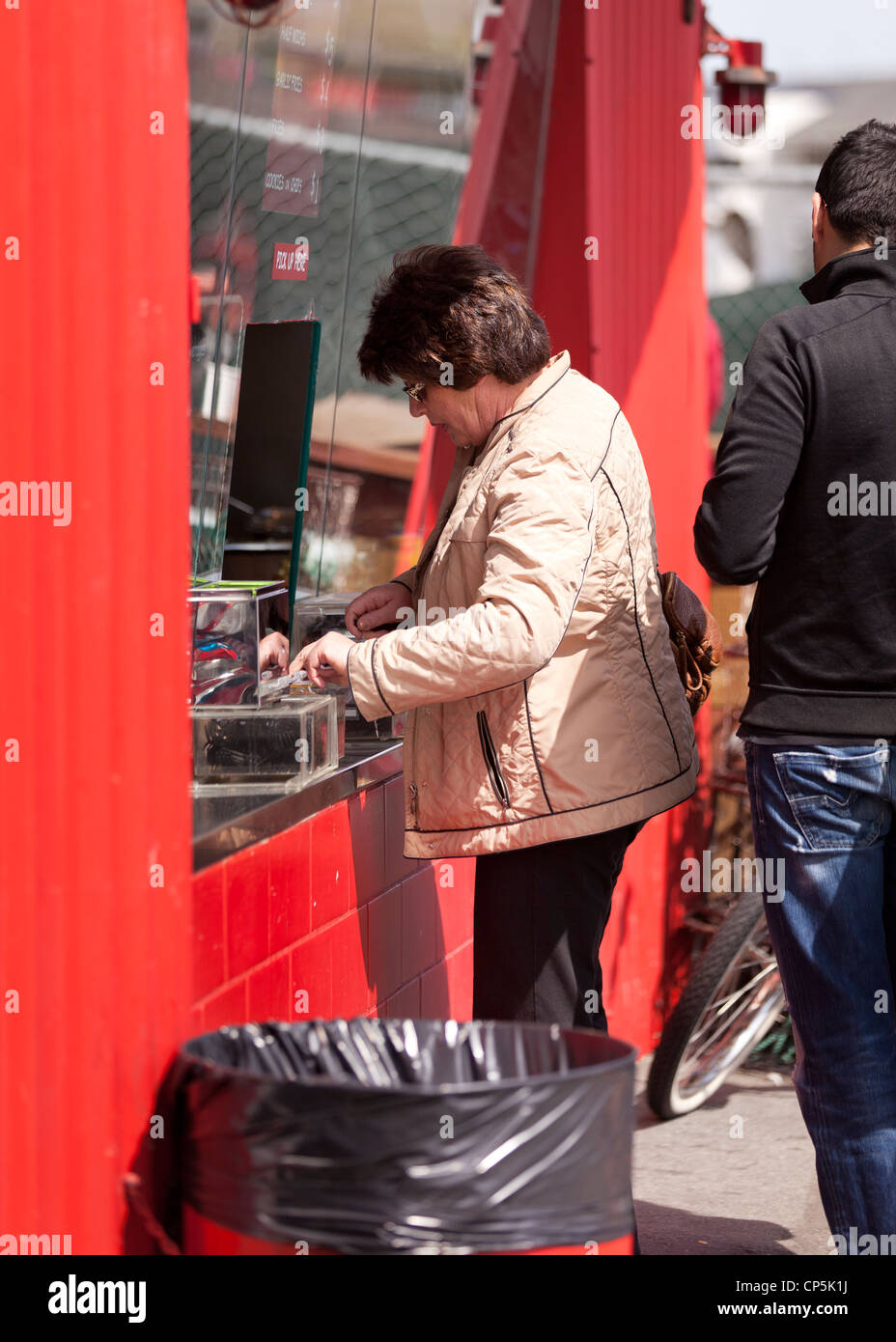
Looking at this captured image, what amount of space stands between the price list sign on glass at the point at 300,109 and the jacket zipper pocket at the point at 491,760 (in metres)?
1.48

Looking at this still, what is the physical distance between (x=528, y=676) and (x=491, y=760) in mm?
199

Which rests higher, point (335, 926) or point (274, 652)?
point (274, 652)

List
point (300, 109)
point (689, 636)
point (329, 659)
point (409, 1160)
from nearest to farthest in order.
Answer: point (409, 1160) → point (329, 659) → point (689, 636) → point (300, 109)

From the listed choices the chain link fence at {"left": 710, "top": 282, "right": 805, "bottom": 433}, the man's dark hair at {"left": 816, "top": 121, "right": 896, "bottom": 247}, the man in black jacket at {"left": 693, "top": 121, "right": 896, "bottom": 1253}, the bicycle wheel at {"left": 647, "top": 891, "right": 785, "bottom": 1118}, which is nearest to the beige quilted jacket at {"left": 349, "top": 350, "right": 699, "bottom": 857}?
the man in black jacket at {"left": 693, "top": 121, "right": 896, "bottom": 1253}

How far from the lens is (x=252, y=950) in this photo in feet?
7.72

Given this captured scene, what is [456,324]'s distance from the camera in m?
2.52

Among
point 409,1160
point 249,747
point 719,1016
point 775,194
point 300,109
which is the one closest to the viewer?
point 409,1160

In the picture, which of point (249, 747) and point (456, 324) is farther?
point (249, 747)

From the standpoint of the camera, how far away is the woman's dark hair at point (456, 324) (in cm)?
253

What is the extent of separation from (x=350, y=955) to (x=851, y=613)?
1063 mm

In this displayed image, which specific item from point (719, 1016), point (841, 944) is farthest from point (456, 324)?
point (719, 1016)

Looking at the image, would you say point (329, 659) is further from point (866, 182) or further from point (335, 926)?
point (866, 182)

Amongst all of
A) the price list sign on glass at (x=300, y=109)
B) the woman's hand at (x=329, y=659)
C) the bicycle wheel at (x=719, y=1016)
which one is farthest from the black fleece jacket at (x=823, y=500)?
the bicycle wheel at (x=719, y=1016)
